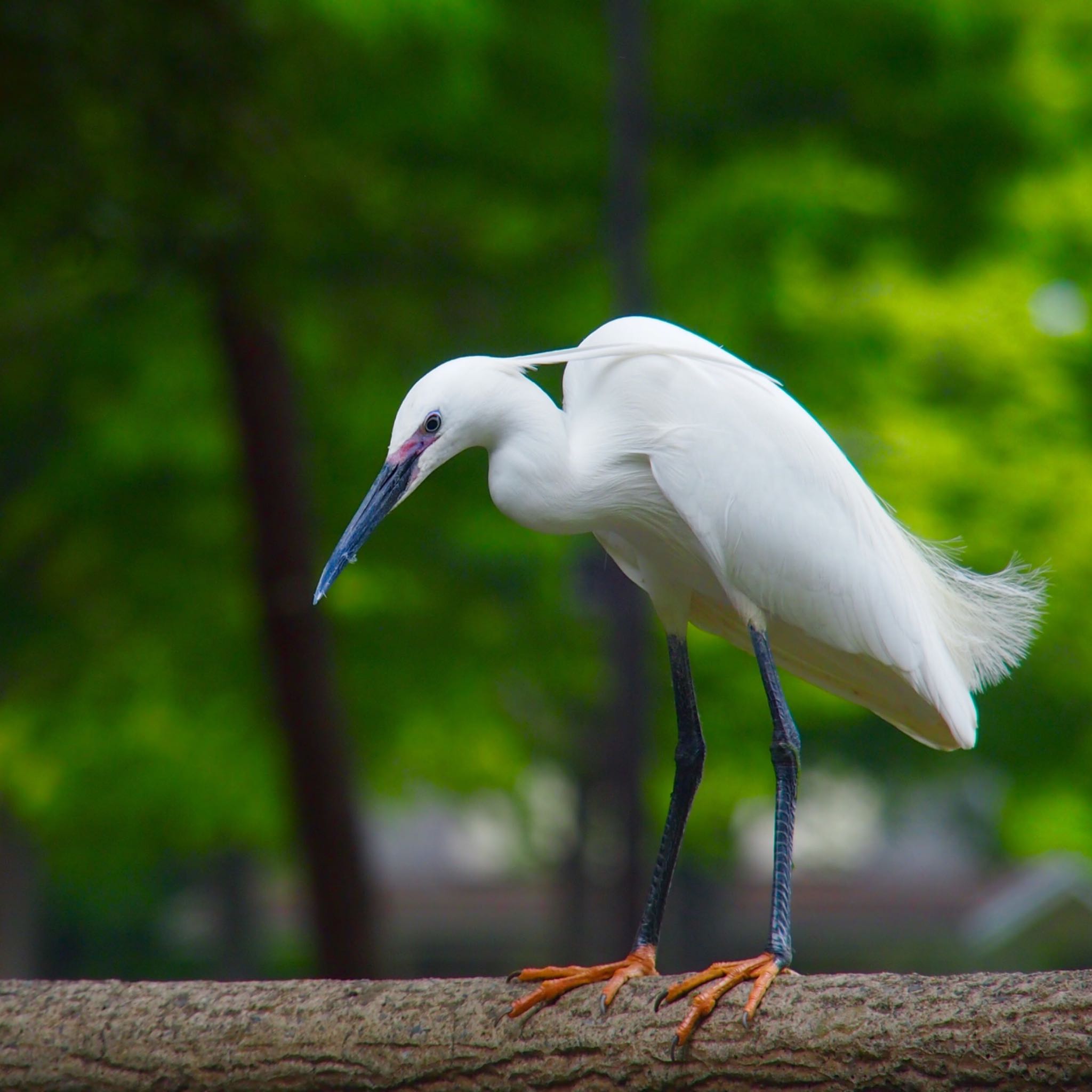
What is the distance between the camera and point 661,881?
11.0ft

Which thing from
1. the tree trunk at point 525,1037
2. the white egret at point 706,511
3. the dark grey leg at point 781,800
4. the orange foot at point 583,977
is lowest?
the tree trunk at point 525,1037

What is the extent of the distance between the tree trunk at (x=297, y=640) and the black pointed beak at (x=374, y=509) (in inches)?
181

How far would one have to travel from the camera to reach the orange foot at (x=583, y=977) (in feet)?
10.4

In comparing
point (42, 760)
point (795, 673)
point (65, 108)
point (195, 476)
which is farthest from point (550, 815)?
point (795, 673)

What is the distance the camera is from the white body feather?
3.22 metres

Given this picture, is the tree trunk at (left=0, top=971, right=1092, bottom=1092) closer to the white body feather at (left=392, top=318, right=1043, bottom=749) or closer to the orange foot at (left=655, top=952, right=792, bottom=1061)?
the orange foot at (left=655, top=952, right=792, bottom=1061)

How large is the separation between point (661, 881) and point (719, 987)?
39 centimetres

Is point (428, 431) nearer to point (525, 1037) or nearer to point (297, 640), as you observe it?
point (525, 1037)

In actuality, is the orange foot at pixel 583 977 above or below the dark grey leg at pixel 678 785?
below

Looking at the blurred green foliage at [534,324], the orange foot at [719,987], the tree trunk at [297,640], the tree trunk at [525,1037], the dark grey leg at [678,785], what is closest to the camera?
the tree trunk at [525,1037]

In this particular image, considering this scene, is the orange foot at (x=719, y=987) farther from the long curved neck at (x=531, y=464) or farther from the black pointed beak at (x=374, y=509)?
the black pointed beak at (x=374, y=509)

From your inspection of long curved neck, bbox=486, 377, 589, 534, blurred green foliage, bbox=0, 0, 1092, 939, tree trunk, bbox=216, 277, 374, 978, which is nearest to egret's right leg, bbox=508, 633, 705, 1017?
long curved neck, bbox=486, 377, 589, 534

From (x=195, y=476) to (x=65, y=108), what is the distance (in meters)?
3.04

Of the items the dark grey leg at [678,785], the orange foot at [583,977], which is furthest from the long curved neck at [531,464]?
the orange foot at [583,977]
